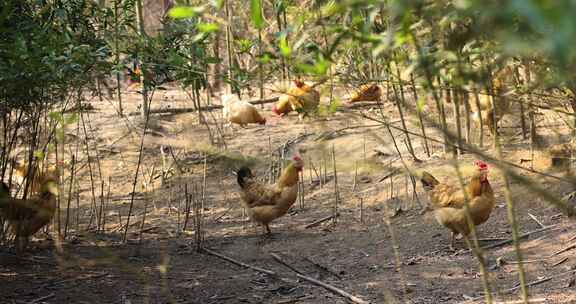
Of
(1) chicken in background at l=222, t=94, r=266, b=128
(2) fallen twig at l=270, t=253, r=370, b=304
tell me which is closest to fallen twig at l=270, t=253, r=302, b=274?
(2) fallen twig at l=270, t=253, r=370, b=304

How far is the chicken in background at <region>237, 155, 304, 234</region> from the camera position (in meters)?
7.03

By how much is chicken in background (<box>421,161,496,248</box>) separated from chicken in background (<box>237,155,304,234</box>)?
4.98ft

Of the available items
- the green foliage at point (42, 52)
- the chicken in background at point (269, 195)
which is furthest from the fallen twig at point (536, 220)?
the green foliage at point (42, 52)

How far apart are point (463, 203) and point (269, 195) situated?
2002 millimetres

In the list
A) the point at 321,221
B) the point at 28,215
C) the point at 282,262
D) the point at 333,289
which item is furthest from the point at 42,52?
the point at 321,221

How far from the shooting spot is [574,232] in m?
5.55

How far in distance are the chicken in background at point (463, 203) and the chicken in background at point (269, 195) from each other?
59.7 inches

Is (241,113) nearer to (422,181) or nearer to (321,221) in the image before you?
(321,221)

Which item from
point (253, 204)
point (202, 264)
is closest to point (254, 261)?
point (202, 264)

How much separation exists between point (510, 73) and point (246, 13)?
8.07 m

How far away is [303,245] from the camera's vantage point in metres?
A: 6.60

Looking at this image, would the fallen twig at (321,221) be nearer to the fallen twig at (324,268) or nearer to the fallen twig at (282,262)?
the fallen twig at (282,262)

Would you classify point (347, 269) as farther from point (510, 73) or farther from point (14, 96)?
point (14, 96)

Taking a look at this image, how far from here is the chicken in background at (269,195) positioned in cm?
703
